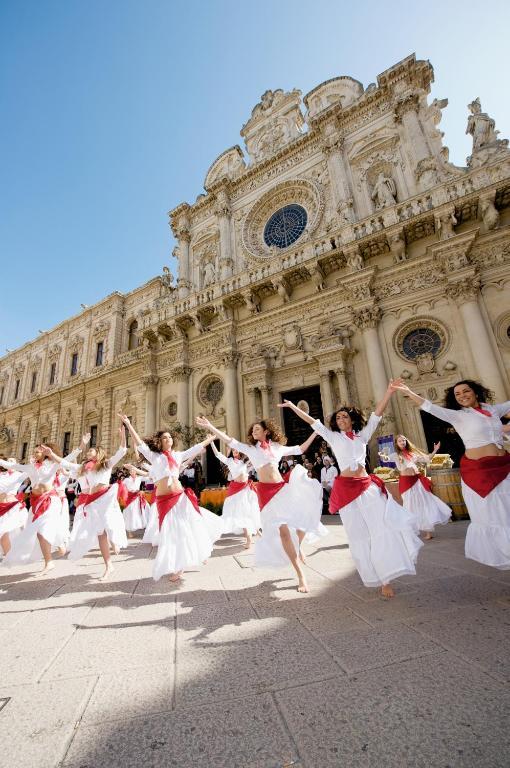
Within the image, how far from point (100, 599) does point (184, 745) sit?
293cm

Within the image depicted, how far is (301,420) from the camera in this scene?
14500 mm

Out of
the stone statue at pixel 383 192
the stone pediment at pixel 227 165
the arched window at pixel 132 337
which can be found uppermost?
the stone pediment at pixel 227 165

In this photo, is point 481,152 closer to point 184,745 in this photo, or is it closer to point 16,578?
point 184,745

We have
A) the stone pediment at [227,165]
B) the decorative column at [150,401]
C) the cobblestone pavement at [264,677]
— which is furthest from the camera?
the stone pediment at [227,165]

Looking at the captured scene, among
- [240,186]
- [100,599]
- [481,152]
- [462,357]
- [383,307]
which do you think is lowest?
[100,599]

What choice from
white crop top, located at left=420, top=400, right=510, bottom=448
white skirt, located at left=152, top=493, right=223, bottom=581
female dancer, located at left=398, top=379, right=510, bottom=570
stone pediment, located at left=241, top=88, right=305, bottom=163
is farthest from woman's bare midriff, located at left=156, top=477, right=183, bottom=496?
stone pediment, located at left=241, top=88, right=305, bottom=163

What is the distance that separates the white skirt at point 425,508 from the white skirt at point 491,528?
2.77 meters

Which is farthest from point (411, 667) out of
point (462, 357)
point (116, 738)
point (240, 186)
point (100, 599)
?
point (240, 186)

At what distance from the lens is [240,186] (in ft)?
69.3

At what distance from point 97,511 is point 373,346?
11199 mm

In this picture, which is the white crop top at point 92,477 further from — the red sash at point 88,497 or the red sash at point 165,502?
the red sash at point 165,502

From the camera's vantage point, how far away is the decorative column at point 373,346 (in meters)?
12.5

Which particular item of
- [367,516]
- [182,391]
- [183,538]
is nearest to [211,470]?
[182,391]

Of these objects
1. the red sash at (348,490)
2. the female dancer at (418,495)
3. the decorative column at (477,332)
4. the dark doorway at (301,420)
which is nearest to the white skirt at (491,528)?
the red sash at (348,490)
